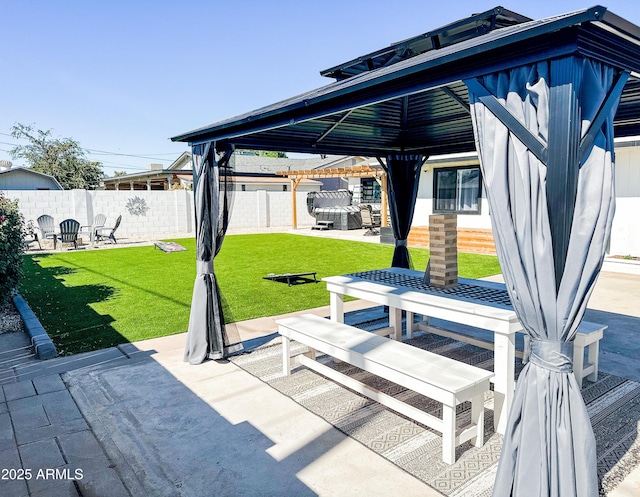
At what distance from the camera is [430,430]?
3254 mm

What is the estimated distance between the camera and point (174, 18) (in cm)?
1130

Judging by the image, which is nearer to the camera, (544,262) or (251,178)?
(544,262)

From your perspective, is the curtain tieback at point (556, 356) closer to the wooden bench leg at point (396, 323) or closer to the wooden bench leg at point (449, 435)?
the wooden bench leg at point (449, 435)

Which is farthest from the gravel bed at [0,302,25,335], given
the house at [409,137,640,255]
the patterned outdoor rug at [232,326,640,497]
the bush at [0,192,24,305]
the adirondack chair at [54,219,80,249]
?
the house at [409,137,640,255]

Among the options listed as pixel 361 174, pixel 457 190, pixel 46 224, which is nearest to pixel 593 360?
pixel 457 190

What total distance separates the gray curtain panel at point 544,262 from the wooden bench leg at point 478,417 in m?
0.79

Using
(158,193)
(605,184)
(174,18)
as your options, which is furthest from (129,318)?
(158,193)

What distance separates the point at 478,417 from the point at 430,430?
0.41 m

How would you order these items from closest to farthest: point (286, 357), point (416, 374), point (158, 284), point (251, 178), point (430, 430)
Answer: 1. point (416, 374)
2. point (430, 430)
3. point (286, 357)
4. point (158, 284)
5. point (251, 178)

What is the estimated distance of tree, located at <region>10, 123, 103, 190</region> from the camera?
34.1 meters

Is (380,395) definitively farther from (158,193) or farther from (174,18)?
(158,193)

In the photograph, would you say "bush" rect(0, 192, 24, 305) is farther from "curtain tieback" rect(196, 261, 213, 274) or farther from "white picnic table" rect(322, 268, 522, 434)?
"white picnic table" rect(322, 268, 522, 434)

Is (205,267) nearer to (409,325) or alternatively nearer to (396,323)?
(396,323)

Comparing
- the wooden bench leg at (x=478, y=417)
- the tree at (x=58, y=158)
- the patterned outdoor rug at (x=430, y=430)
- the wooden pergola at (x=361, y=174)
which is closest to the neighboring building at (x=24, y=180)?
the tree at (x=58, y=158)
